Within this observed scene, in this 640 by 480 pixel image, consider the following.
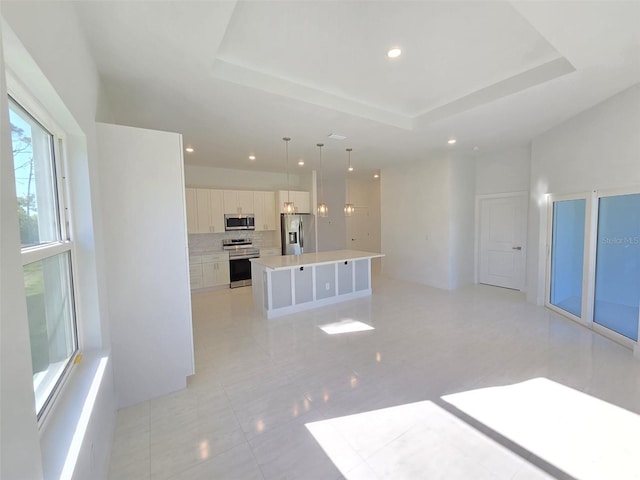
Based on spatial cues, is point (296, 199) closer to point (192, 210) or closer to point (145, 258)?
point (192, 210)

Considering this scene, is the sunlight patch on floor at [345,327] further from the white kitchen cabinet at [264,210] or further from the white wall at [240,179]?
the white wall at [240,179]

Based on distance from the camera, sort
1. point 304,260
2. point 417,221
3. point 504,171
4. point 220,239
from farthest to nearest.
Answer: point 220,239 < point 417,221 < point 504,171 < point 304,260

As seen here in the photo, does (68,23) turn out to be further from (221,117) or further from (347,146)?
(347,146)

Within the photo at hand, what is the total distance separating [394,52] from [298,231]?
16.7 feet

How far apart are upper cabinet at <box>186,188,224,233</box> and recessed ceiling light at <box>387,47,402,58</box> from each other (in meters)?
4.80

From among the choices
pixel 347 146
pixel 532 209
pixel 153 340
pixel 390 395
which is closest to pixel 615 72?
pixel 532 209

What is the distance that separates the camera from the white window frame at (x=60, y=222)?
128 cm

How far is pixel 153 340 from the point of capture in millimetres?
2506

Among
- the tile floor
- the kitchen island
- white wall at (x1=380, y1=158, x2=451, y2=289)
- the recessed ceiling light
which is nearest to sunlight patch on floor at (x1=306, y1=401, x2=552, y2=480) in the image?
the tile floor

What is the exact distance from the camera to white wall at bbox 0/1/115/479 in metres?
0.77

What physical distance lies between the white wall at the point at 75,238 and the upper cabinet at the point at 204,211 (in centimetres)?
383

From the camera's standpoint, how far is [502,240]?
234 inches

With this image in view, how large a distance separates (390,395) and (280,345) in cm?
151

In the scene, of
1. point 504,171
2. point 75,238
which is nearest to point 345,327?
point 75,238
